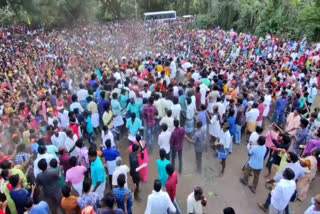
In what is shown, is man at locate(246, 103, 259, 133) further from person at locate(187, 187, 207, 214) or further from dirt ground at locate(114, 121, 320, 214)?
person at locate(187, 187, 207, 214)

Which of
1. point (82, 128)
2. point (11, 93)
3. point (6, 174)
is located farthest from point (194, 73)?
point (6, 174)

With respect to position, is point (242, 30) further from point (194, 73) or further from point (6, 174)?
point (6, 174)

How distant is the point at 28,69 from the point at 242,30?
1708 cm

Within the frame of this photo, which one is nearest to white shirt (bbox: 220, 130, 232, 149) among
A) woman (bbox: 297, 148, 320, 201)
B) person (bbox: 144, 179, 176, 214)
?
woman (bbox: 297, 148, 320, 201)

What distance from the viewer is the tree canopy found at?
18.5 metres

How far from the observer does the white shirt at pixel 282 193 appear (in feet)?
13.4

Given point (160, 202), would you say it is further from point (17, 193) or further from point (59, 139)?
point (59, 139)

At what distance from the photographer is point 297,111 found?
21.5 ft

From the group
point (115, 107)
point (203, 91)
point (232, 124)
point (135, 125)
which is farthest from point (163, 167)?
point (203, 91)

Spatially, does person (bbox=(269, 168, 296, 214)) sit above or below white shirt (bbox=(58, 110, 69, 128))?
below

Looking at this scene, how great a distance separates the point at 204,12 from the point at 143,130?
73.8ft

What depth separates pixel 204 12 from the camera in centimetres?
2683

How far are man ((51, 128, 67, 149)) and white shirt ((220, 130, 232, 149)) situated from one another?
3.15 m

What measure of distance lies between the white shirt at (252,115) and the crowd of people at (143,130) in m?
0.03
